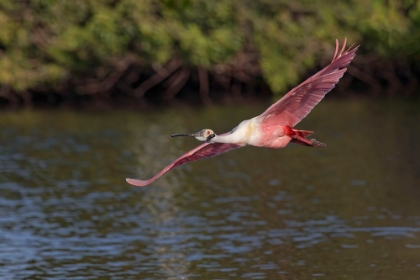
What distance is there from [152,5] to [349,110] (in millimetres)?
9712

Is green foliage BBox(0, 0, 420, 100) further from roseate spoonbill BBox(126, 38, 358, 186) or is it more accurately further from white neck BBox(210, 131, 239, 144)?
white neck BBox(210, 131, 239, 144)

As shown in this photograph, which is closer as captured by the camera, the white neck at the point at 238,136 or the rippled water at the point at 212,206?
the white neck at the point at 238,136

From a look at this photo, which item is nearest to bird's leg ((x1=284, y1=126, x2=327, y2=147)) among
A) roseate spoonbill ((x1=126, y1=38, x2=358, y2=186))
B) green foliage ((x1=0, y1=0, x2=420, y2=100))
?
roseate spoonbill ((x1=126, y1=38, x2=358, y2=186))

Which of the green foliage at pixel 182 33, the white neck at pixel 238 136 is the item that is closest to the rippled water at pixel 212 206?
the white neck at pixel 238 136

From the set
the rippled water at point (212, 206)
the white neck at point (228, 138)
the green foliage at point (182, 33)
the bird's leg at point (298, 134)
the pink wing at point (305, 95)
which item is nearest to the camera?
the white neck at point (228, 138)

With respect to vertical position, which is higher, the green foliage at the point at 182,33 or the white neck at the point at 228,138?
the green foliage at the point at 182,33

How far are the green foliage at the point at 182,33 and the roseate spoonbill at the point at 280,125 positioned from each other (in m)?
27.4

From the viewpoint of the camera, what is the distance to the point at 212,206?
2225 centimetres

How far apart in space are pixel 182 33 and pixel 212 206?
20504mm

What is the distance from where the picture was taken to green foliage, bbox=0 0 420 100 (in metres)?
41.9

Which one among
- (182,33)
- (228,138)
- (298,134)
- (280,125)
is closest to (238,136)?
(228,138)

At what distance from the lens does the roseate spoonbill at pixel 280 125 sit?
13414 millimetres

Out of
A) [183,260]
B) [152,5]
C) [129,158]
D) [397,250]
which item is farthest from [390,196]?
[152,5]

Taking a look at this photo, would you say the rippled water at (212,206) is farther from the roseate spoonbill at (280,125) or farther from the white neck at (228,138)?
the white neck at (228,138)
